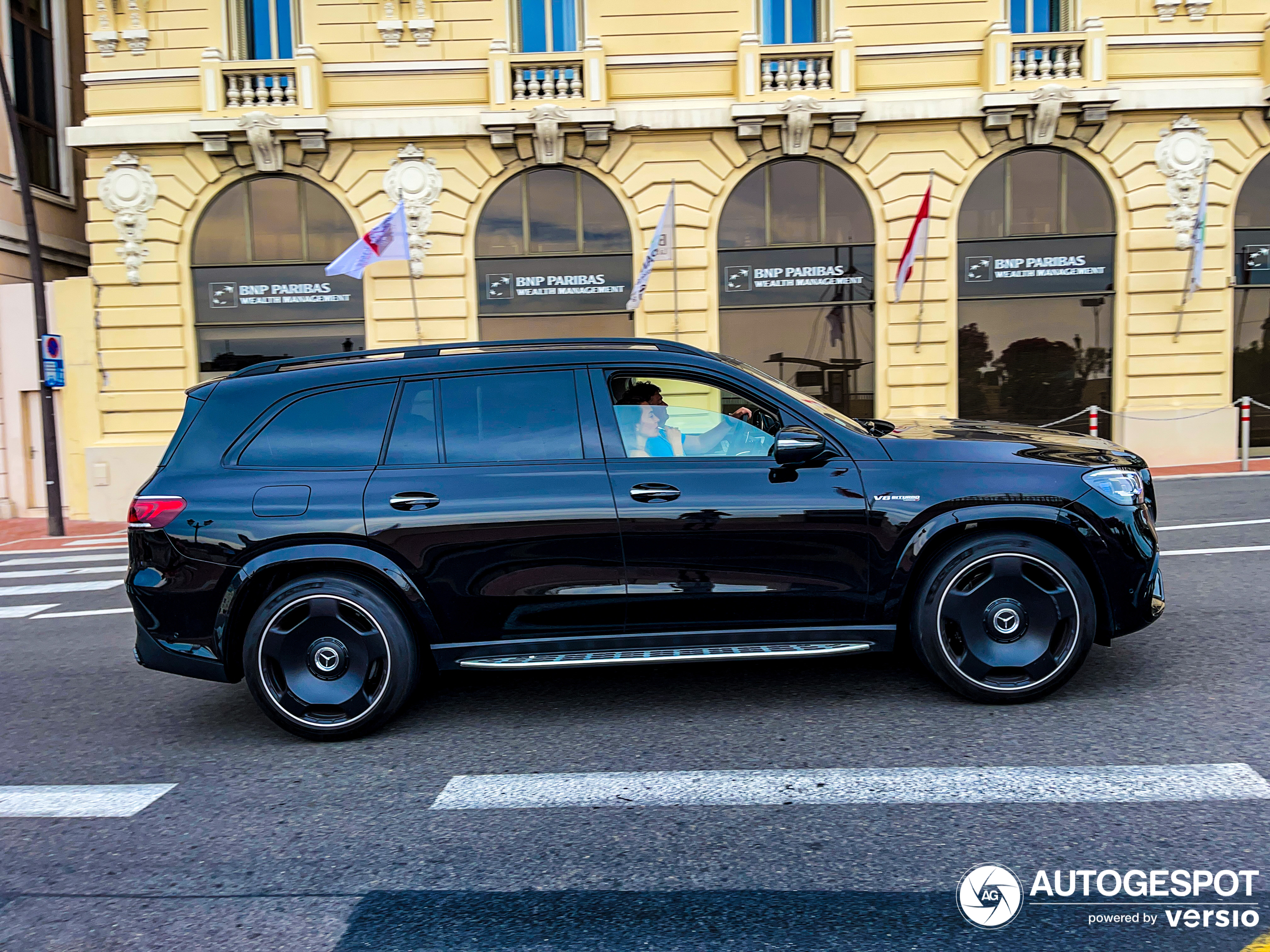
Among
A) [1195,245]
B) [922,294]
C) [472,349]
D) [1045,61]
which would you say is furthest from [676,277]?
[472,349]

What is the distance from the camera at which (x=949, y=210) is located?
1591 cm

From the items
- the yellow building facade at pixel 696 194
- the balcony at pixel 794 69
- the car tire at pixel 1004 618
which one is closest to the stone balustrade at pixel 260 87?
the yellow building facade at pixel 696 194

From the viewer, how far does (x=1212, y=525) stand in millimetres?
9039

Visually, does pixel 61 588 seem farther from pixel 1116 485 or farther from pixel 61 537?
pixel 1116 485

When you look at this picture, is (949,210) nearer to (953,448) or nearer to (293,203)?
(293,203)

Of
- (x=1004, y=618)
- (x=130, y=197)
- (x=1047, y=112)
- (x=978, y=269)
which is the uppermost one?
(x=1047, y=112)

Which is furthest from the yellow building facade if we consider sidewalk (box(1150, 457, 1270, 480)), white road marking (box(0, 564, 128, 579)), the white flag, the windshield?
the windshield

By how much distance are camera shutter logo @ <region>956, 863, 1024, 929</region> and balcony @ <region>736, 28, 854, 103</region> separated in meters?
14.8

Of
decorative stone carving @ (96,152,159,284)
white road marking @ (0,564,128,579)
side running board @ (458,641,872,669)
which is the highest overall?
decorative stone carving @ (96,152,159,284)

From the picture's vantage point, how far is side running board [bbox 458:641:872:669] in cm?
418

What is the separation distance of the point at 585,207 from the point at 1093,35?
8917mm

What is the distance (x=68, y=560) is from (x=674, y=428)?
10.0 m

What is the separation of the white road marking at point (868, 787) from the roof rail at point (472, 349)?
1988mm

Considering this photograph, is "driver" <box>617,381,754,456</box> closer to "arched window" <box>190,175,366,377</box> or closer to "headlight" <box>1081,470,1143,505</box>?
"headlight" <box>1081,470,1143,505</box>
